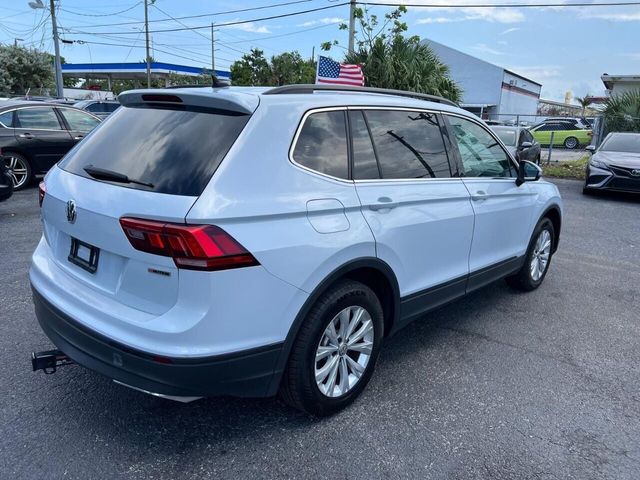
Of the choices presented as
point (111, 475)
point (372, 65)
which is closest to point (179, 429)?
point (111, 475)

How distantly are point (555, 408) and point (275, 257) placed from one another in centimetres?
202

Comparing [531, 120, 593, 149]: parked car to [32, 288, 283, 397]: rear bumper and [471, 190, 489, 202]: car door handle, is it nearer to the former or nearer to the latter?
[471, 190, 489, 202]: car door handle

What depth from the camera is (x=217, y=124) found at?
2498 millimetres

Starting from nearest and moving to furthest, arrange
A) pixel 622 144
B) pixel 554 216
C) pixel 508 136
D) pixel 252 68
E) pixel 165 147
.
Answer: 1. pixel 165 147
2. pixel 554 216
3. pixel 622 144
4. pixel 508 136
5. pixel 252 68

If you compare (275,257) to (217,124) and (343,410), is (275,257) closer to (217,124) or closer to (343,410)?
(217,124)

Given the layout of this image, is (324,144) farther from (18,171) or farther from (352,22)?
(352,22)

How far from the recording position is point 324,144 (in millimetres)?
2783

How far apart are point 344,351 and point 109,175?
1.56 meters

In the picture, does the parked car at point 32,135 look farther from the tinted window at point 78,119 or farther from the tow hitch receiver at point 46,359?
the tow hitch receiver at point 46,359

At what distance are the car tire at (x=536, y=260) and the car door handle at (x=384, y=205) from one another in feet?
7.78

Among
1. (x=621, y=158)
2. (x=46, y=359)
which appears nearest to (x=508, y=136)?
(x=621, y=158)

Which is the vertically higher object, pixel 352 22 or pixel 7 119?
pixel 352 22

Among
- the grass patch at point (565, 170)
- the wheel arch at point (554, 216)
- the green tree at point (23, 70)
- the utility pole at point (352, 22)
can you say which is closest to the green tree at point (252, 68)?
the green tree at point (23, 70)

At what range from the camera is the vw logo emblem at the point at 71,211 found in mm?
2594
